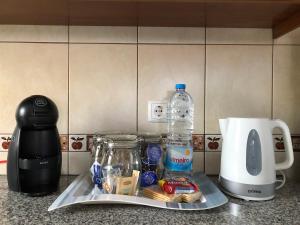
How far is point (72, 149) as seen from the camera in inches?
41.6

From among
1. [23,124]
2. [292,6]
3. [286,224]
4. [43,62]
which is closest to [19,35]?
[43,62]

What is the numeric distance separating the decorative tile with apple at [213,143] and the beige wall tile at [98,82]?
0.29 meters

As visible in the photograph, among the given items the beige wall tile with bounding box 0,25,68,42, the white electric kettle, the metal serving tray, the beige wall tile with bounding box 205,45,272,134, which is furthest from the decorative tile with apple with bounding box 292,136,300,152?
the beige wall tile with bounding box 0,25,68,42

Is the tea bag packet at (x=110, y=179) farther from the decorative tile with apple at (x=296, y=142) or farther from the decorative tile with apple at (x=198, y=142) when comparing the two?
the decorative tile with apple at (x=296, y=142)

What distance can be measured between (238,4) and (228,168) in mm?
471

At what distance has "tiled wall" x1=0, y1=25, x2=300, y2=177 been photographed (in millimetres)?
1050

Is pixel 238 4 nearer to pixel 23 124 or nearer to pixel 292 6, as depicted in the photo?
pixel 292 6

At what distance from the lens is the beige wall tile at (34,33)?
1.05 m

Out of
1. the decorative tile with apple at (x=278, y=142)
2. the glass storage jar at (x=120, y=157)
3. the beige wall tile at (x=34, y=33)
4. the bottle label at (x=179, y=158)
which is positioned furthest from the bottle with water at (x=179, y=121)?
the beige wall tile at (x=34, y=33)

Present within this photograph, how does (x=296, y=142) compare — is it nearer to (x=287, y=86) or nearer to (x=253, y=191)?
(x=287, y=86)

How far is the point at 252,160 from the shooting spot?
31.1 inches

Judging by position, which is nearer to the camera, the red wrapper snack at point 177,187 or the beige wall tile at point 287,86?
the red wrapper snack at point 177,187

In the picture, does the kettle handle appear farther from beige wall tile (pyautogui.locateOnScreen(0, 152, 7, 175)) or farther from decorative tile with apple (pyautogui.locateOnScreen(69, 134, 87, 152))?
beige wall tile (pyautogui.locateOnScreen(0, 152, 7, 175))

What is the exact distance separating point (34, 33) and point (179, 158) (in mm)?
707
